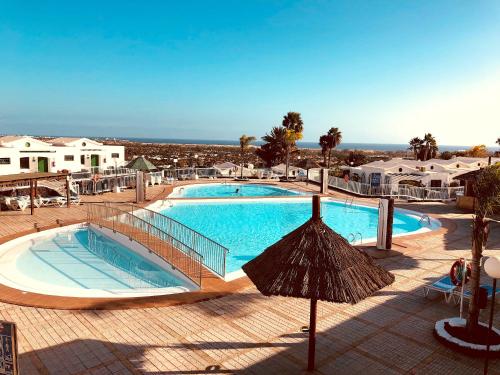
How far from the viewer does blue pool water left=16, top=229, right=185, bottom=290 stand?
10438 millimetres

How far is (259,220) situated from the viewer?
2003 cm

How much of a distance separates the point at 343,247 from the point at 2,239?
12.1 meters

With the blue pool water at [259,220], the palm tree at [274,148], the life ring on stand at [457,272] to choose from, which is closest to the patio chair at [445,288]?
the life ring on stand at [457,272]

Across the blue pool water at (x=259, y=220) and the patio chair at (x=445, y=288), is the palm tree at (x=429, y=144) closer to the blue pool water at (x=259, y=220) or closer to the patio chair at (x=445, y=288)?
the blue pool water at (x=259, y=220)

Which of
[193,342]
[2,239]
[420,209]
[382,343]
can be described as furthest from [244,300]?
[420,209]

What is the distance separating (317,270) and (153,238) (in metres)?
8.22

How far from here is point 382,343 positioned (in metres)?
6.61

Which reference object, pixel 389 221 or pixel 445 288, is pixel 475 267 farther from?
pixel 389 221

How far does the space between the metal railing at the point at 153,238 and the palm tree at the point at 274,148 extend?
27.8m

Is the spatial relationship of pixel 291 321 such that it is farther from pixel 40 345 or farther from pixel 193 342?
pixel 40 345

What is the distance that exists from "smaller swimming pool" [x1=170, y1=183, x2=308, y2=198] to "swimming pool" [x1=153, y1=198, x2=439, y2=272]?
3.36 m

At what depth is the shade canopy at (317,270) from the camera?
Answer: 16.9ft

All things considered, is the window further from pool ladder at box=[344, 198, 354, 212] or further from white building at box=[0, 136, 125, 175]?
pool ladder at box=[344, 198, 354, 212]

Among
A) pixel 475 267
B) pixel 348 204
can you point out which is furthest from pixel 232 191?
pixel 475 267
